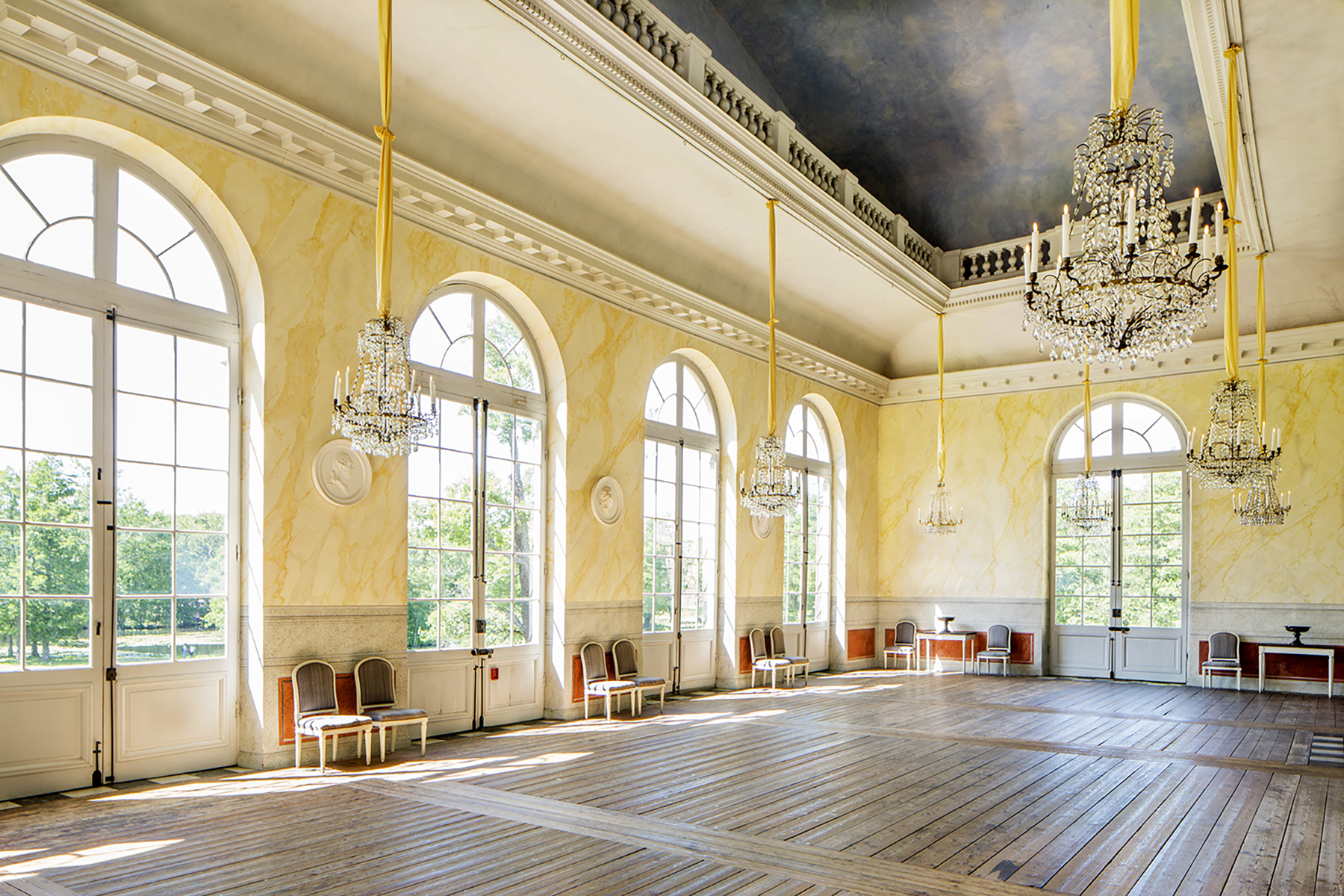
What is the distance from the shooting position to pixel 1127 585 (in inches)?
578

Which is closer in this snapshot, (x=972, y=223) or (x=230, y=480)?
(x=230, y=480)

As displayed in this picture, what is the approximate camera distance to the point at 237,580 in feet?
24.1

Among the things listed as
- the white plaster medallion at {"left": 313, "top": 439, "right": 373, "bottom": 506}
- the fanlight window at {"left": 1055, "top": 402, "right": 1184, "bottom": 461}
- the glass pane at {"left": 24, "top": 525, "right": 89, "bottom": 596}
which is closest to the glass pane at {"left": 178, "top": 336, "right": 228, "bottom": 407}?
the white plaster medallion at {"left": 313, "top": 439, "right": 373, "bottom": 506}

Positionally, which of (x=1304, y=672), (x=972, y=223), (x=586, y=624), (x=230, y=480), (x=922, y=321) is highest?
(x=972, y=223)

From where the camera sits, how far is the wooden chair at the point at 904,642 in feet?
51.9

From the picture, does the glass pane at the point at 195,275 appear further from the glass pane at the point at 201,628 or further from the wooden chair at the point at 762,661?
the wooden chair at the point at 762,661

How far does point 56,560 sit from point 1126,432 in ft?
47.0

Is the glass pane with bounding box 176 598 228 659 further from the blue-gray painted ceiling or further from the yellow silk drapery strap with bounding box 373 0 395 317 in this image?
the blue-gray painted ceiling

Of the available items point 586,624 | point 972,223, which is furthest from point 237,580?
point 972,223

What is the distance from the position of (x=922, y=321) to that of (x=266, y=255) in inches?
445

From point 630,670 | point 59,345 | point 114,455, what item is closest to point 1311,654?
point 630,670

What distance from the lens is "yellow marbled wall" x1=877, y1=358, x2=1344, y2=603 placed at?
1312 cm

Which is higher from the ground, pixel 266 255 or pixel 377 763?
pixel 266 255

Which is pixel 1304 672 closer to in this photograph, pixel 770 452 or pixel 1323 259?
pixel 1323 259
